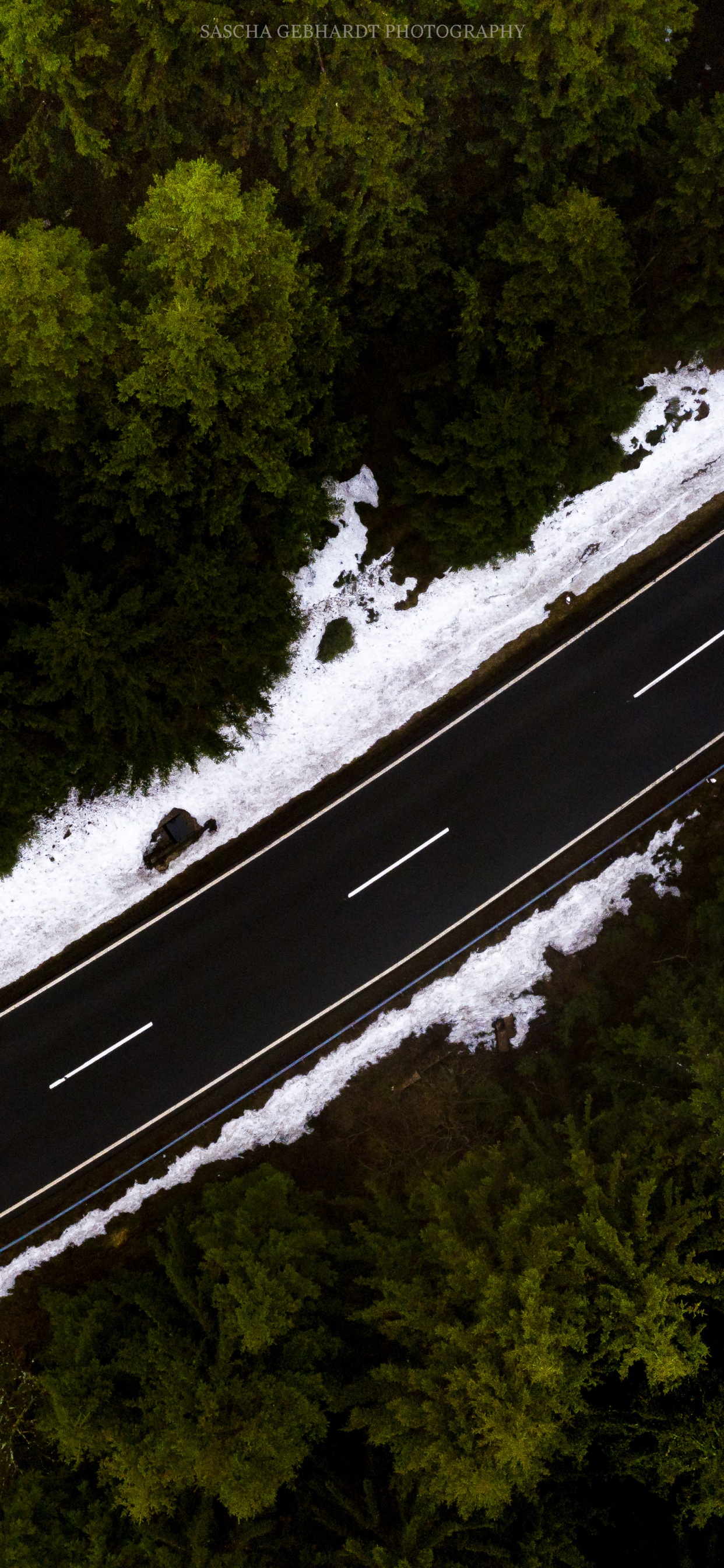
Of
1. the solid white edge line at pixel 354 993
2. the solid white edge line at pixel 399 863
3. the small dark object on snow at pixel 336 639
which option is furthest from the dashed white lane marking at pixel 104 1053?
the small dark object on snow at pixel 336 639

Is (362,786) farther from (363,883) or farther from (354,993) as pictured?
(354,993)

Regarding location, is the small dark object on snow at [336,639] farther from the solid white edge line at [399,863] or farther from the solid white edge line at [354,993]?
the solid white edge line at [354,993]

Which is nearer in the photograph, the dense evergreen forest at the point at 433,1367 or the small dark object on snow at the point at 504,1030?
the dense evergreen forest at the point at 433,1367

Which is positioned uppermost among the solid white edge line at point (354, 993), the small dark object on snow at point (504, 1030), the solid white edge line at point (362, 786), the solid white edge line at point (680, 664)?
the solid white edge line at point (362, 786)

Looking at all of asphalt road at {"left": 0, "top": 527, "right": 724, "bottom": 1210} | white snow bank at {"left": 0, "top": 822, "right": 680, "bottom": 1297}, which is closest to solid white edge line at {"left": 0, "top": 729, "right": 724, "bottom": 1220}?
asphalt road at {"left": 0, "top": 527, "right": 724, "bottom": 1210}

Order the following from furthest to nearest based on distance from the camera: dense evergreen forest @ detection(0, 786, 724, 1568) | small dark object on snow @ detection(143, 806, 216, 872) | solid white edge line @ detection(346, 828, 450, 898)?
1. solid white edge line @ detection(346, 828, 450, 898)
2. small dark object on snow @ detection(143, 806, 216, 872)
3. dense evergreen forest @ detection(0, 786, 724, 1568)

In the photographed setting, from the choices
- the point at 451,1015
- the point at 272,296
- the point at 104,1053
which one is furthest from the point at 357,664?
the point at 104,1053

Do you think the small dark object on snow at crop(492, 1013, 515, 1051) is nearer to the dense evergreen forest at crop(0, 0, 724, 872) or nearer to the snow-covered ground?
the snow-covered ground

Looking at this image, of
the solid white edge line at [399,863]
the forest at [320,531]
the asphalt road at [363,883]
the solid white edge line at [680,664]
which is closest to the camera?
the forest at [320,531]
